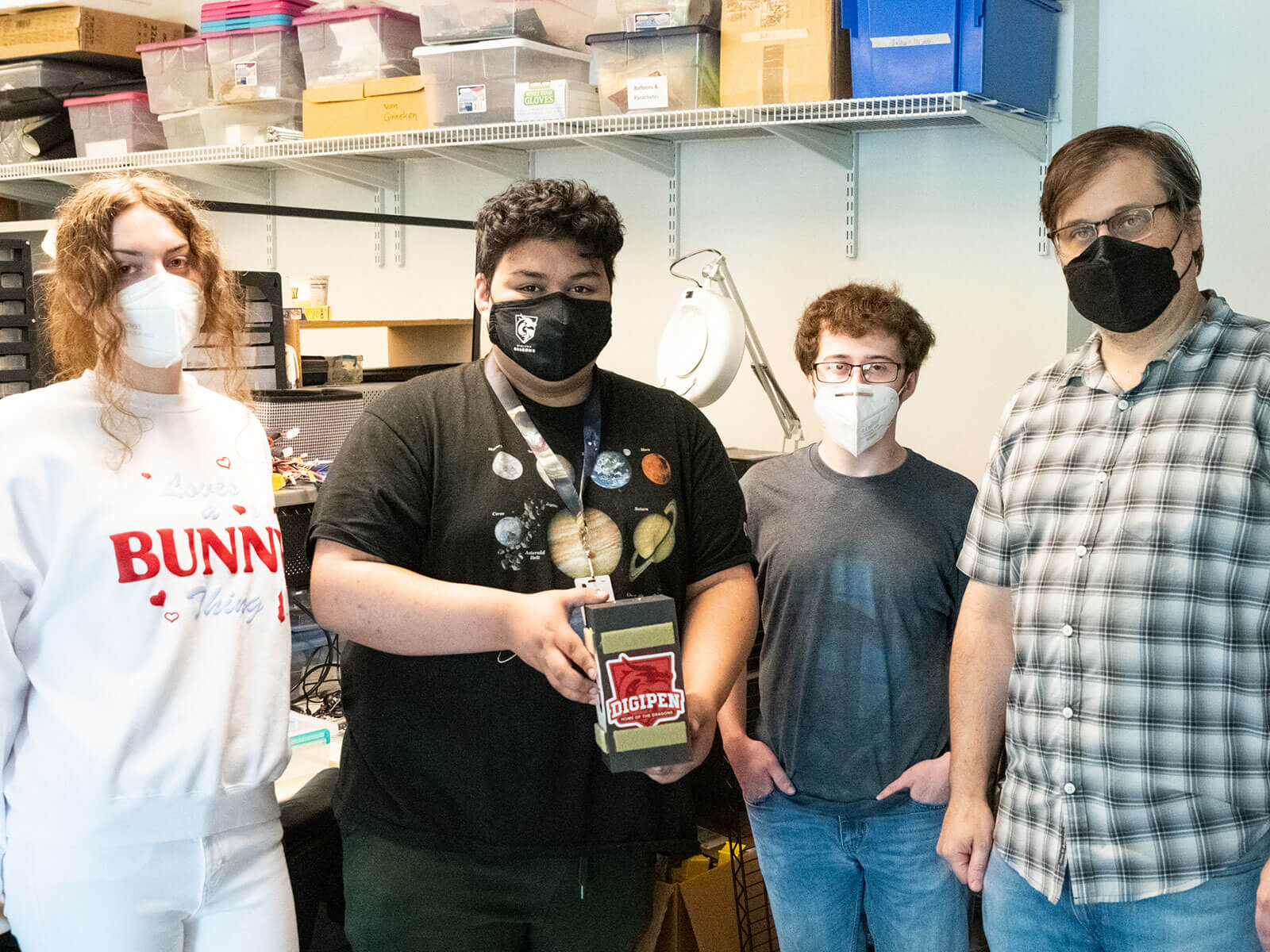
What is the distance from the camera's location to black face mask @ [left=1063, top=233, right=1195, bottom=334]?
1.47m

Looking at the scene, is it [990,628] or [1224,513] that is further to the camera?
[990,628]

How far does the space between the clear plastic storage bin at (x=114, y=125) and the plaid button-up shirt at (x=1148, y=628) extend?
3612 mm

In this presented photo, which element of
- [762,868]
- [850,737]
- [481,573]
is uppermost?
[481,573]

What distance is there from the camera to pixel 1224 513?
138 cm

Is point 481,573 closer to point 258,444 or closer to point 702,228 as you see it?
point 258,444

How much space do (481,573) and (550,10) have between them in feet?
7.88

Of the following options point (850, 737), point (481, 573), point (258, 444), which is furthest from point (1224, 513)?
point (258, 444)

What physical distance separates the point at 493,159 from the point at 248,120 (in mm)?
780

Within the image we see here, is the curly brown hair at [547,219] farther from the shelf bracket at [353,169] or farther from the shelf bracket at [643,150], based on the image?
the shelf bracket at [353,169]

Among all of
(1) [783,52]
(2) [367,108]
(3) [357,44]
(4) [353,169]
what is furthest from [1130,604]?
(4) [353,169]

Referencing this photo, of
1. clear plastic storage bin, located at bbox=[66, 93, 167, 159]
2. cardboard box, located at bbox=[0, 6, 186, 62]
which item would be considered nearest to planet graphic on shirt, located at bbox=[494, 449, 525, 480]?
clear plastic storage bin, located at bbox=[66, 93, 167, 159]

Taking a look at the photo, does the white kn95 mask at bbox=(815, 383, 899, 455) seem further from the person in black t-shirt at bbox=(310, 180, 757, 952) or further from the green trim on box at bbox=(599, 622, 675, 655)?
the green trim on box at bbox=(599, 622, 675, 655)

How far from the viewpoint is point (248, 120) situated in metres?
3.89

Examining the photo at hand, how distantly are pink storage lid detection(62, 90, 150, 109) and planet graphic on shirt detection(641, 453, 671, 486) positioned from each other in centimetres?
332
